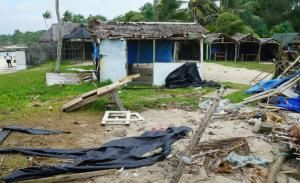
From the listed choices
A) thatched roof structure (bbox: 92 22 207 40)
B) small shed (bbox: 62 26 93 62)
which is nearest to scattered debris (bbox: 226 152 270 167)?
thatched roof structure (bbox: 92 22 207 40)

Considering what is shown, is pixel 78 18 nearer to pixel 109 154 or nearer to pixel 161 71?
pixel 161 71

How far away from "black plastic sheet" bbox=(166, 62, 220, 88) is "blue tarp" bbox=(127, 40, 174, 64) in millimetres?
1973

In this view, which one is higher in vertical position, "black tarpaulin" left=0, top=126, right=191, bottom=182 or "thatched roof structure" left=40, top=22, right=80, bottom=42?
"thatched roof structure" left=40, top=22, right=80, bottom=42

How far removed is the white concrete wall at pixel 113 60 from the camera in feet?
61.6

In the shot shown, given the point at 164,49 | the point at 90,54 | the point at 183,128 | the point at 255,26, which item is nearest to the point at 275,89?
the point at 183,128

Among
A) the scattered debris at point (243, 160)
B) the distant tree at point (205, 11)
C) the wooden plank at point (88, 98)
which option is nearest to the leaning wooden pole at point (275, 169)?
the scattered debris at point (243, 160)

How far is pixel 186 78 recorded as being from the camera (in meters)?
19.0

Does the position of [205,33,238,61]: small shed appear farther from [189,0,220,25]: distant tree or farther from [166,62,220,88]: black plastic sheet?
[166,62,220,88]: black plastic sheet

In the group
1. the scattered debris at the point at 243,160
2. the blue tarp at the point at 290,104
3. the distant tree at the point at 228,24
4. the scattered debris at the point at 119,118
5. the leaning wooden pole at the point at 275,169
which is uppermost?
the distant tree at the point at 228,24

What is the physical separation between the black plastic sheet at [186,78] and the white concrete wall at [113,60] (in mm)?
2349

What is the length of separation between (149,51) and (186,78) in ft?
11.1

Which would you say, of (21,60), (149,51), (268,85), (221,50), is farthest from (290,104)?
(21,60)

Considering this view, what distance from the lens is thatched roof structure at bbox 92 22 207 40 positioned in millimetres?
18484

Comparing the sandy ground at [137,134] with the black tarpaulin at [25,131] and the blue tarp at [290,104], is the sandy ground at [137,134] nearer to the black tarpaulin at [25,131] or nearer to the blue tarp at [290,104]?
the black tarpaulin at [25,131]
